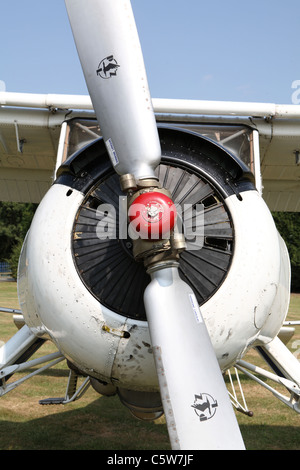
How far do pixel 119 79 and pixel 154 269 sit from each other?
41.0 inches

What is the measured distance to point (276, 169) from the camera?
5551mm

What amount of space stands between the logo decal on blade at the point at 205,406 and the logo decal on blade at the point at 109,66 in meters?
1.72

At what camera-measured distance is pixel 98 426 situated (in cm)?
619

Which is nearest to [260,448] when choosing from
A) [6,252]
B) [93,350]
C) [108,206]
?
[93,350]

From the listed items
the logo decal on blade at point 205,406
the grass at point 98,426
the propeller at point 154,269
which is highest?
the propeller at point 154,269

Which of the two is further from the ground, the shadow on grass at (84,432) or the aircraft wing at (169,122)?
the aircraft wing at (169,122)

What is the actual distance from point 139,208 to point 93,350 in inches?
36.0

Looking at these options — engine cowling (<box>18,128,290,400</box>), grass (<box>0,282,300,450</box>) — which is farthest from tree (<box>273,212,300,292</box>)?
engine cowling (<box>18,128,290,400</box>)

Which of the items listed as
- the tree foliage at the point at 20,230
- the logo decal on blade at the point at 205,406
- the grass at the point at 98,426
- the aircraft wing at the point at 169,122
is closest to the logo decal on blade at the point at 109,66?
the aircraft wing at the point at 169,122

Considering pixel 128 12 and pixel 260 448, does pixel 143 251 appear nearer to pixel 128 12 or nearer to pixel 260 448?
pixel 128 12

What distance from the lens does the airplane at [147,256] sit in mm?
2463

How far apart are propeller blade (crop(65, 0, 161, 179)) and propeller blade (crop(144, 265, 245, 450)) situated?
2.10 ft

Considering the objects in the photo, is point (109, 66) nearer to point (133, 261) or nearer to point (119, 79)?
point (119, 79)

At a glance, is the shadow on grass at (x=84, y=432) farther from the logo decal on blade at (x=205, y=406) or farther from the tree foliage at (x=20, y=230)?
the tree foliage at (x=20, y=230)
